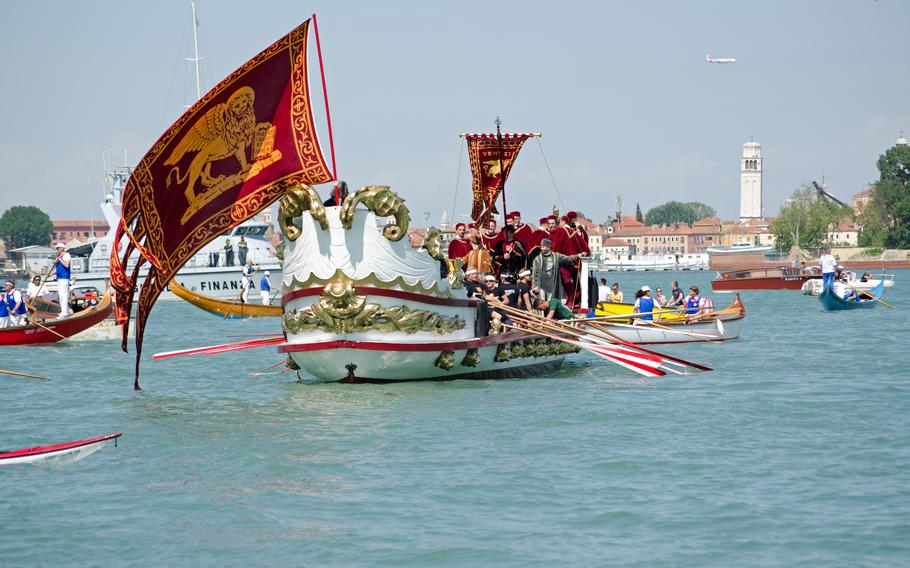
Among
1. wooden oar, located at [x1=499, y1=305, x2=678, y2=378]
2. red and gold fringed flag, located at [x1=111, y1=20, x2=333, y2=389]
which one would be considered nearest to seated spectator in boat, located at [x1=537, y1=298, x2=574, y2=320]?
wooden oar, located at [x1=499, y1=305, x2=678, y2=378]

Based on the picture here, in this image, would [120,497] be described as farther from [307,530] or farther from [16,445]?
[16,445]

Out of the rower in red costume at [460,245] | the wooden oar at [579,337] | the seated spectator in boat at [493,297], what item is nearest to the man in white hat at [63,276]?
the rower in red costume at [460,245]

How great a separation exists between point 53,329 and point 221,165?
607 inches

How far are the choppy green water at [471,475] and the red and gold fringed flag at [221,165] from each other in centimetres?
254

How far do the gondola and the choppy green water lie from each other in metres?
8.00

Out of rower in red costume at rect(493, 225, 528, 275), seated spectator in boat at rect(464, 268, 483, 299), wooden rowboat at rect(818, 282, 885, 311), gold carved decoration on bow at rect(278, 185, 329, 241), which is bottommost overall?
wooden rowboat at rect(818, 282, 885, 311)

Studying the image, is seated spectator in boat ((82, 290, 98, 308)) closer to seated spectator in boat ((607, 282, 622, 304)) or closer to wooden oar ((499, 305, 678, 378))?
seated spectator in boat ((607, 282, 622, 304))

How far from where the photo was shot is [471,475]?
43.3 feet

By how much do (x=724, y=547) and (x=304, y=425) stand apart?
7.42 m

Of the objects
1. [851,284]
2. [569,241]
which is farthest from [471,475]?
[851,284]

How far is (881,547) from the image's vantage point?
34.4ft

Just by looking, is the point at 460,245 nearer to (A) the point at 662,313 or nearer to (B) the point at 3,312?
(A) the point at 662,313

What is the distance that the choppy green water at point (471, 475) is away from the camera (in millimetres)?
10633

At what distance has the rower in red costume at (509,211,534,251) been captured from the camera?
2462 centimetres
